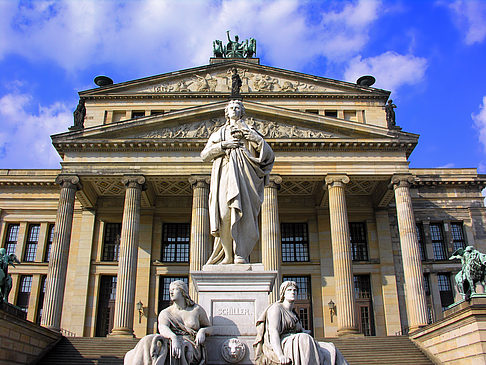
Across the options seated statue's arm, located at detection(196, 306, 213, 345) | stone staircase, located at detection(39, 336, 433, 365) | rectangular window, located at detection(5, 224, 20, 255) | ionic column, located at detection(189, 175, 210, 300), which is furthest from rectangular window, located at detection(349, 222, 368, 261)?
seated statue's arm, located at detection(196, 306, 213, 345)

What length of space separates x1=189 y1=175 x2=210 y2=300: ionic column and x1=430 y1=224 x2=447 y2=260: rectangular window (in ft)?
62.8

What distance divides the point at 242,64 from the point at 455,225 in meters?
21.4

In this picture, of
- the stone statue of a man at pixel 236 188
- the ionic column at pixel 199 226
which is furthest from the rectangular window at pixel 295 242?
the stone statue of a man at pixel 236 188

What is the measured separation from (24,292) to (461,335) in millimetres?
30837

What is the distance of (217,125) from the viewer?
3441 centimetres

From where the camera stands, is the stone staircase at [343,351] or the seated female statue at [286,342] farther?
the stone staircase at [343,351]

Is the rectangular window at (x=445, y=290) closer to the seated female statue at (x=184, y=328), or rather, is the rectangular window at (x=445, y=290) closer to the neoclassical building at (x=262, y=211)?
the neoclassical building at (x=262, y=211)

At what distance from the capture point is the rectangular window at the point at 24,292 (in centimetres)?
3800

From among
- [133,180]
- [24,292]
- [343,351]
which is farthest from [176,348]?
[24,292]

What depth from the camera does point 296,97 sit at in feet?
129

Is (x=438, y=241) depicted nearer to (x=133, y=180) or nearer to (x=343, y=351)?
(x=343, y=351)

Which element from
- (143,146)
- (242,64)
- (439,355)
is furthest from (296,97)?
(439,355)

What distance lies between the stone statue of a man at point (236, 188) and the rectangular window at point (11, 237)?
3704cm

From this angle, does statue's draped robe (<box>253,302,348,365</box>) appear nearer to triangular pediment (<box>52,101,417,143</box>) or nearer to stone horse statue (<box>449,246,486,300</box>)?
stone horse statue (<box>449,246,486,300</box>)
